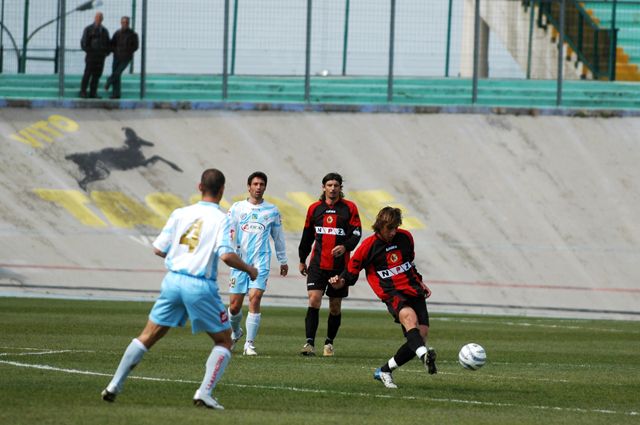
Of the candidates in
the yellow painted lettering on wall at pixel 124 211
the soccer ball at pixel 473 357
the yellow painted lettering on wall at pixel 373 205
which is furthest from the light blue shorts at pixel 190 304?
the yellow painted lettering on wall at pixel 373 205

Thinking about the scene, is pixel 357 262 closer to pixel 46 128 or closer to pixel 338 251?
pixel 338 251

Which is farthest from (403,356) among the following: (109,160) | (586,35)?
(586,35)

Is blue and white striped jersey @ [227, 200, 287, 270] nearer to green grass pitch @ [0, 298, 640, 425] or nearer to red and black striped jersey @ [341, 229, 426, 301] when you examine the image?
green grass pitch @ [0, 298, 640, 425]

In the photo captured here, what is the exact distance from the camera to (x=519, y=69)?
3231 cm

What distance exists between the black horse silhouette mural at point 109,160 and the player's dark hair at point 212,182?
1832 centimetres

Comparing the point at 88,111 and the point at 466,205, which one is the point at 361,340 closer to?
the point at 466,205

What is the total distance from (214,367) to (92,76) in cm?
2146

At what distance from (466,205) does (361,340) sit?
36.5ft

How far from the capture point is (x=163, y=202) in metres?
27.2

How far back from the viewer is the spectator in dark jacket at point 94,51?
29922mm

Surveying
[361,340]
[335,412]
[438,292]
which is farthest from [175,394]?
[438,292]

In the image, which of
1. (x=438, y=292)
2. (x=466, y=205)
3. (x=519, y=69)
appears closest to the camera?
(x=438, y=292)

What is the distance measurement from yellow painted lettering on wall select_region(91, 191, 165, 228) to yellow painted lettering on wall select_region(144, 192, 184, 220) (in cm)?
15

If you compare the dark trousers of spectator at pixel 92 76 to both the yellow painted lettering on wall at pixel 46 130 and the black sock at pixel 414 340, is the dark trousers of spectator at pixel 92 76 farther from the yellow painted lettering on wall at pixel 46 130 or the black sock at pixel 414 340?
the black sock at pixel 414 340
